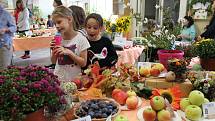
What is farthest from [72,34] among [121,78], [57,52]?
[121,78]

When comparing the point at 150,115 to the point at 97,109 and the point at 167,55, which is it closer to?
the point at 97,109

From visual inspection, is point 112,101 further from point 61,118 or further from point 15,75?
point 15,75

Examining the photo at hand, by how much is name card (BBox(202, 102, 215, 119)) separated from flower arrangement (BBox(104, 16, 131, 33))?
221 centimetres

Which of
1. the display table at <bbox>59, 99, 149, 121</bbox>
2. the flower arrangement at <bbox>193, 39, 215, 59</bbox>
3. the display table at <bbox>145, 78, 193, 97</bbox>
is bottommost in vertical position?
the display table at <bbox>59, 99, 149, 121</bbox>

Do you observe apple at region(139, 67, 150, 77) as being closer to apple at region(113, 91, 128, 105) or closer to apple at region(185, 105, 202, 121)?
apple at region(113, 91, 128, 105)

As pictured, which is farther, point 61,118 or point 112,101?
point 112,101

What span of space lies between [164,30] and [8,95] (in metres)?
1.44

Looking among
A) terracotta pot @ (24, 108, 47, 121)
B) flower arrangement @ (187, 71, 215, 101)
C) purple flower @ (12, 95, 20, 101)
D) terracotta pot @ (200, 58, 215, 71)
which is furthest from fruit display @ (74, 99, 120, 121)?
terracotta pot @ (200, 58, 215, 71)

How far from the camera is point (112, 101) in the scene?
1254 millimetres

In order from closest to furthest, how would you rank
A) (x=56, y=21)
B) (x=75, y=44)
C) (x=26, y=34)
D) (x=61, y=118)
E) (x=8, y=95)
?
(x=8, y=95) < (x=61, y=118) < (x=56, y=21) < (x=75, y=44) < (x=26, y=34)

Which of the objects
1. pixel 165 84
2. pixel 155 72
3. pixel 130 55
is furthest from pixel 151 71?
pixel 130 55

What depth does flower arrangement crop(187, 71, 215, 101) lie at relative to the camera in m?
1.30

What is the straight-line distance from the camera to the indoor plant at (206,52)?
1.67 metres

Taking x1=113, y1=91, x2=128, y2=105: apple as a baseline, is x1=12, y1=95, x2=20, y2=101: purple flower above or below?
above
